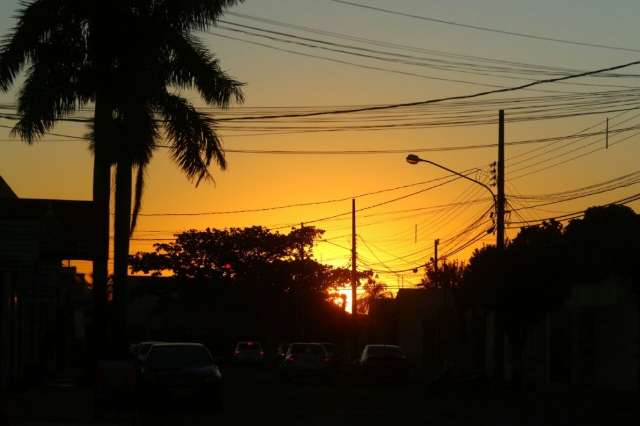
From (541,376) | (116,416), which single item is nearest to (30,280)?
(116,416)

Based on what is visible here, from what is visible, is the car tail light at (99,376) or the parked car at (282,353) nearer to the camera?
the car tail light at (99,376)

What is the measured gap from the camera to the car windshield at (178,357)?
2492 centimetres

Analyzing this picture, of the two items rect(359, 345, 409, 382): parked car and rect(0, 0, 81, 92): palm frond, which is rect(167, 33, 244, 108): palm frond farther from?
rect(359, 345, 409, 382): parked car

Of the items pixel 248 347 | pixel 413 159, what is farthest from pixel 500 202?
pixel 248 347

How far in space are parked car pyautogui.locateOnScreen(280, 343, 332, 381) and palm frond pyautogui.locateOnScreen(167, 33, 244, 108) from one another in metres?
13.1

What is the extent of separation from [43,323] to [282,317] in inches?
1392

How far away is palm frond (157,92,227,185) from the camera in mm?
29938

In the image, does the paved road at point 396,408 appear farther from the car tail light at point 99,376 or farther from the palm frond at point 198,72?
the palm frond at point 198,72

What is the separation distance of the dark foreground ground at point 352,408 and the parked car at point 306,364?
13.9ft

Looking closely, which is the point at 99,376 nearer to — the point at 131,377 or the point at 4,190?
the point at 131,377

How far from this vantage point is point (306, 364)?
132 feet

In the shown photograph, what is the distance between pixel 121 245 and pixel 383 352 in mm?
13287

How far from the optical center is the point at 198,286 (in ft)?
252

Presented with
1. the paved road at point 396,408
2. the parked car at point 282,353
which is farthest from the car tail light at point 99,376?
the parked car at point 282,353
